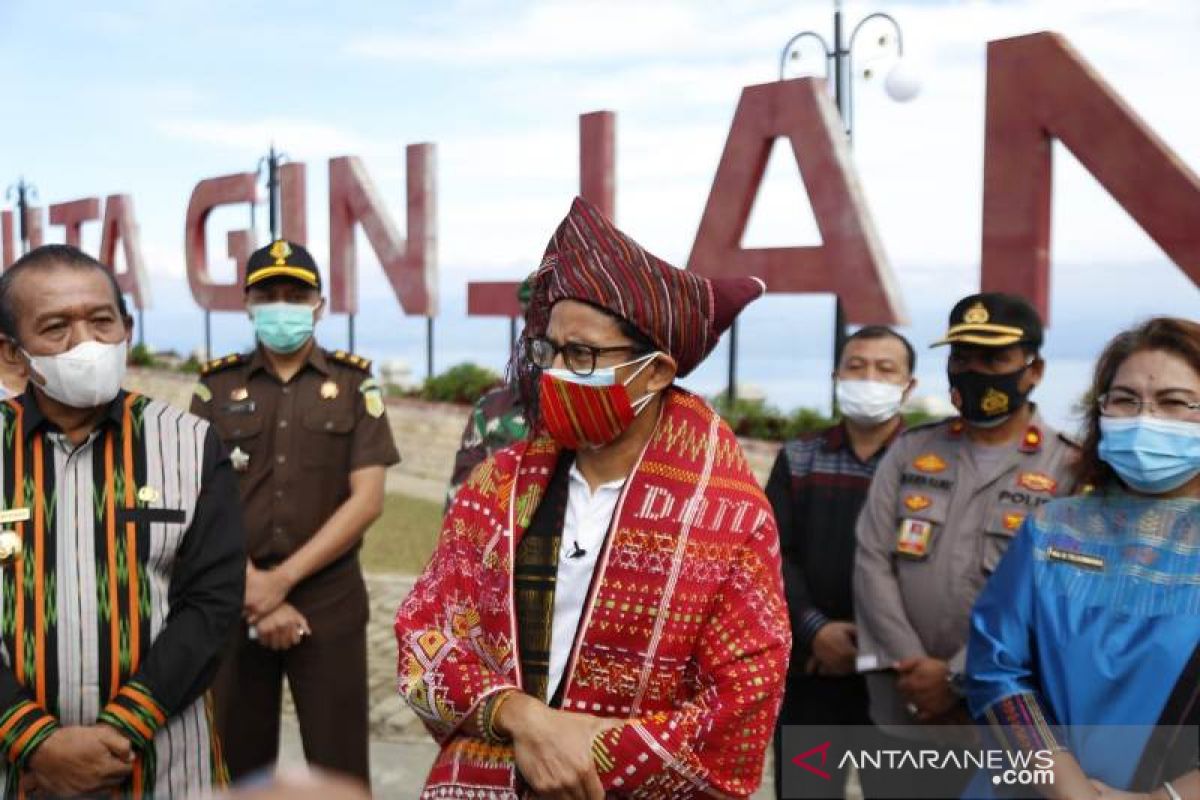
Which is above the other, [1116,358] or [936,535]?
[1116,358]

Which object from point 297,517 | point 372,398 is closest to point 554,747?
point 297,517

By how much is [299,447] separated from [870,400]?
201cm

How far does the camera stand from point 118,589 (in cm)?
221

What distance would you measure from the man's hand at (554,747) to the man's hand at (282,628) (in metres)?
1.80

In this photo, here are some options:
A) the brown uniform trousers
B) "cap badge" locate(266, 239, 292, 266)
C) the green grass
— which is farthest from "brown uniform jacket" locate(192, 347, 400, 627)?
the green grass

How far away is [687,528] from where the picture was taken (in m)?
1.83

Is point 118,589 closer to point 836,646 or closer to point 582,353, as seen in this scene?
point 582,353

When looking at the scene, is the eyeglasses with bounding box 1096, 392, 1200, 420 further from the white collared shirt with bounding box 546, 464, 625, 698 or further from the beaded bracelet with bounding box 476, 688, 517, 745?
the beaded bracelet with bounding box 476, 688, 517, 745

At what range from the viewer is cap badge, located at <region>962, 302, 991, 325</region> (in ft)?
9.46

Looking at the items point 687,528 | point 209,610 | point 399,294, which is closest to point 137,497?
point 209,610

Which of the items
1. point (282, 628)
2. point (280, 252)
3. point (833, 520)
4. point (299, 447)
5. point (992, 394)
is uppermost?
point (280, 252)

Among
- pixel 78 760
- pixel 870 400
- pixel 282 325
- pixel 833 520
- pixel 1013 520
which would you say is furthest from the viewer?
pixel 282 325

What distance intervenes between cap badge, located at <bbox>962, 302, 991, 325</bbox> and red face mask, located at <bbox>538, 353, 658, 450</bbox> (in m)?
1.39

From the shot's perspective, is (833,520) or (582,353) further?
(833,520)
